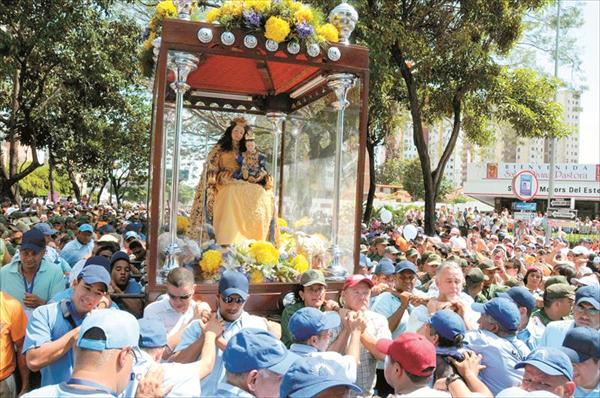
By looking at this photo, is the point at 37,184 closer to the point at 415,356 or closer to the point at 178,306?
the point at 178,306

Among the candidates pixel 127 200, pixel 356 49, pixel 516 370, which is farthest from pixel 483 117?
pixel 127 200

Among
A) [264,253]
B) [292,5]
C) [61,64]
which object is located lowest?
[264,253]

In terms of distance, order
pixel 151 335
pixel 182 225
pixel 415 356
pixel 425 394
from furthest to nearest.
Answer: pixel 182 225, pixel 151 335, pixel 415 356, pixel 425 394

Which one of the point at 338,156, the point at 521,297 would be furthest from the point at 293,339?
the point at 338,156

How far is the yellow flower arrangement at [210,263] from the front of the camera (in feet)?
21.9

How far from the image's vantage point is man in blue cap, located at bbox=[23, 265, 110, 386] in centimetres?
400

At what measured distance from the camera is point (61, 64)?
16625 mm

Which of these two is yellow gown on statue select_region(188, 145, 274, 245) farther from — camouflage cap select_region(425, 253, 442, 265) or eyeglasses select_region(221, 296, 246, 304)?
eyeglasses select_region(221, 296, 246, 304)

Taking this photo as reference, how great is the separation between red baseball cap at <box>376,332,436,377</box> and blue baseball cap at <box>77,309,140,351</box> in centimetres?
130

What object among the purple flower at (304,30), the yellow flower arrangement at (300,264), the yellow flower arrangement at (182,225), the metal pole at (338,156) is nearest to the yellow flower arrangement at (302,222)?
the metal pole at (338,156)

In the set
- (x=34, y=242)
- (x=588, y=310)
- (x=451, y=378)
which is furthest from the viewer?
(x=34, y=242)

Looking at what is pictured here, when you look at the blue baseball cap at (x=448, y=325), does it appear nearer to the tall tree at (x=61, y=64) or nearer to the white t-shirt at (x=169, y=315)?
the white t-shirt at (x=169, y=315)

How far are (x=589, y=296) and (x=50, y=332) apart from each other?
3.97m

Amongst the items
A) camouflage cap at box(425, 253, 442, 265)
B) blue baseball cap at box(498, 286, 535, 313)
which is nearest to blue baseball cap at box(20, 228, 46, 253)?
blue baseball cap at box(498, 286, 535, 313)
